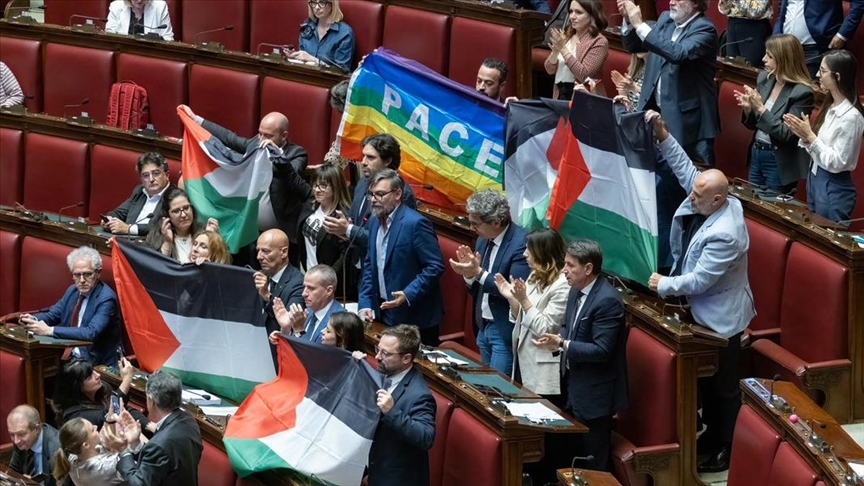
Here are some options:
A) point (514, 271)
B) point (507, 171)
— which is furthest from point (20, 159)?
point (514, 271)

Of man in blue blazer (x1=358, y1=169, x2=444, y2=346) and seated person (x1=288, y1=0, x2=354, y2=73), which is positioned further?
seated person (x1=288, y1=0, x2=354, y2=73)

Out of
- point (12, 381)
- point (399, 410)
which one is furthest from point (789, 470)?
point (12, 381)

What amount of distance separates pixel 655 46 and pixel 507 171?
623 millimetres

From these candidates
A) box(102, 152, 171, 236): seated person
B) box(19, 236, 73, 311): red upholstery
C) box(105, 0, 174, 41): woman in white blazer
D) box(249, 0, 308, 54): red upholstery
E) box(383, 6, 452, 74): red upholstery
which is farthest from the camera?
box(105, 0, 174, 41): woman in white blazer

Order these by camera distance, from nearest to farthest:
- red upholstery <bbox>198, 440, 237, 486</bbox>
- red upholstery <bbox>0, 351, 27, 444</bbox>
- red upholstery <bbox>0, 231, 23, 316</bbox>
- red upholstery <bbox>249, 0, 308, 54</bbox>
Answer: red upholstery <bbox>198, 440, 237, 486</bbox>, red upholstery <bbox>0, 351, 27, 444</bbox>, red upholstery <bbox>0, 231, 23, 316</bbox>, red upholstery <bbox>249, 0, 308, 54</bbox>

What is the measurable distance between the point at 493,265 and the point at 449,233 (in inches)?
21.9

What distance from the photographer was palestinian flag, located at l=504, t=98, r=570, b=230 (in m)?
4.99

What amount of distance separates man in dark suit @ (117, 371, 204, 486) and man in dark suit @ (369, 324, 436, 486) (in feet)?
1.65

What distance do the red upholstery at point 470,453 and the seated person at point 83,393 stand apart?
116 cm

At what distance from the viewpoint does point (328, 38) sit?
250 inches

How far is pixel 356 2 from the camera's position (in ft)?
21.3

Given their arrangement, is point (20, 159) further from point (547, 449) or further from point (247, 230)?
point (547, 449)

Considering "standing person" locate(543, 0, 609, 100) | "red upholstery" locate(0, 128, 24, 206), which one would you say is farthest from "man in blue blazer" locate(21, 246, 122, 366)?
"standing person" locate(543, 0, 609, 100)

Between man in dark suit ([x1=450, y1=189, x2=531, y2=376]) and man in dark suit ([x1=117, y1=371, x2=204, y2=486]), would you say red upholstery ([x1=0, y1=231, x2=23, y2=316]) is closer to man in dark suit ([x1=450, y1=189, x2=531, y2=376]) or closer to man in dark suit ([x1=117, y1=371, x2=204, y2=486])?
man in dark suit ([x1=117, y1=371, x2=204, y2=486])
